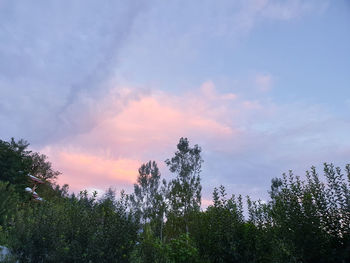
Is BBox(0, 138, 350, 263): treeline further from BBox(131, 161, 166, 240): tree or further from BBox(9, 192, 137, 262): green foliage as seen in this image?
BBox(131, 161, 166, 240): tree

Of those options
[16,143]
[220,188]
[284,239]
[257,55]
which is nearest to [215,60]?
[257,55]

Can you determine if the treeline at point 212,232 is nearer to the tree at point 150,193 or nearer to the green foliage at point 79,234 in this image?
the green foliage at point 79,234

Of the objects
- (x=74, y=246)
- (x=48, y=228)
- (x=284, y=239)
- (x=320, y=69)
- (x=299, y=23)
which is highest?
(x=299, y=23)

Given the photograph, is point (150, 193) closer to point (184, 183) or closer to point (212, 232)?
point (184, 183)

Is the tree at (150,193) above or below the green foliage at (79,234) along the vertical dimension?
above

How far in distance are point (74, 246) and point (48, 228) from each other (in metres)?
1.76

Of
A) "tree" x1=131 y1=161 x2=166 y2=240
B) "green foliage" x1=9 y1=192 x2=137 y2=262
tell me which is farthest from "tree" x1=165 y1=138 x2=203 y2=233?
"green foliage" x1=9 y1=192 x2=137 y2=262

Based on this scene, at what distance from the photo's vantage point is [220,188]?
36.1 ft

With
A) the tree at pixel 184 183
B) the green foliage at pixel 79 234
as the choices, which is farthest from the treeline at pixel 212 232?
the tree at pixel 184 183

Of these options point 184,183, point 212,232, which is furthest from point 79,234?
point 184,183

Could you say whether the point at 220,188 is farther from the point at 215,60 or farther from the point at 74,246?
the point at 215,60

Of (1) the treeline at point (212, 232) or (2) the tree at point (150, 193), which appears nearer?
(1) the treeline at point (212, 232)

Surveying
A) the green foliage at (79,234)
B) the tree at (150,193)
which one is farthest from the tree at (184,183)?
the green foliage at (79,234)

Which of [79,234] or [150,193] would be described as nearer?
[79,234]
